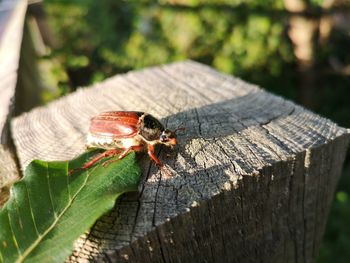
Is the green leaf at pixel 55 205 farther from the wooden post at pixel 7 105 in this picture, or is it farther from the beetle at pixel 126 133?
the wooden post at pixel 7 105

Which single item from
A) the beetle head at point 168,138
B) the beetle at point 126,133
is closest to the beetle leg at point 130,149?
the beetle at point 126,133

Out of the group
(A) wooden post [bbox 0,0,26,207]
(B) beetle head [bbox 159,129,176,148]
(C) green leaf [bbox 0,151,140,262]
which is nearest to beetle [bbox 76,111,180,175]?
(B) beetle head [bbox 159,129,176,148]

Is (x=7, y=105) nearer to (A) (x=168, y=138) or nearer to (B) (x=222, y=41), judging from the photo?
(A) (x=168, y=138)

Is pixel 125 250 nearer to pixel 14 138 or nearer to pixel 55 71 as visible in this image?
pixel 14 138

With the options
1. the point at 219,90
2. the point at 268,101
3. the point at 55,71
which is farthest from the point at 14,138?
the point at 55,71

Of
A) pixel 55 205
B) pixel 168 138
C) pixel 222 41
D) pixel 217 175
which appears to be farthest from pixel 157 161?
pixel 222 41

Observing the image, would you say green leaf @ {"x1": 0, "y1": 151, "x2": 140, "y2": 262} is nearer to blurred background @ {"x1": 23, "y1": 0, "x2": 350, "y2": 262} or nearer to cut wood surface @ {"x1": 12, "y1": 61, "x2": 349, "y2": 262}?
cut wood surface @ {"x1": 12, "y1": 61, "x2": 349, "y2": 262}
